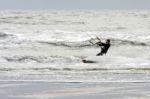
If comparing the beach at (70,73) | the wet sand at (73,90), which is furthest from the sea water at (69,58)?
the wet sand at (73,90)

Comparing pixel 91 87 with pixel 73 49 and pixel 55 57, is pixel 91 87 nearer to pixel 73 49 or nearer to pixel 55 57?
pixel 55 57

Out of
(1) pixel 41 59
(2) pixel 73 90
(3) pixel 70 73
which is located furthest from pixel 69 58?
(2) pixel 73 90

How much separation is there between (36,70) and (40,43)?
1233 cm

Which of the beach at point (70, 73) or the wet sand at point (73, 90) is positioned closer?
the wet sand at point (73, 90)

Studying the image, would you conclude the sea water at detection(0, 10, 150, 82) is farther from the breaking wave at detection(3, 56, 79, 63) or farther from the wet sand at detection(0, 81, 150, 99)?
the wet sand at detection(0, 81, 150, 99)

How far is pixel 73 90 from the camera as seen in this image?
10672 millimetres

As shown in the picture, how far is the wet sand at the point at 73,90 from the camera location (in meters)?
9.73

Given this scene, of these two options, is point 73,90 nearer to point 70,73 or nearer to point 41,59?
point 70,73

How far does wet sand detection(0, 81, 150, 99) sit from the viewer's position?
9.73 m

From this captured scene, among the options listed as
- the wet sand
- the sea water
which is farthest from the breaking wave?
the wet sand

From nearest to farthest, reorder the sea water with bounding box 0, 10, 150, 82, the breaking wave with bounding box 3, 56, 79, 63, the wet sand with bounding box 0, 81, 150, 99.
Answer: the wet sand with bounding box 0, 81, 150, 99
the sea water with bounding box 0, 10, 150, 82
the breaking wave with bounding box 3, 56, 79, 63

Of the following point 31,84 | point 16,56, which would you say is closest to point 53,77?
point 31,84

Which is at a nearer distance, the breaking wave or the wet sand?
the wet sand

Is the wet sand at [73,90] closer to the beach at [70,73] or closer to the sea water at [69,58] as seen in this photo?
the beach at [70,73]
